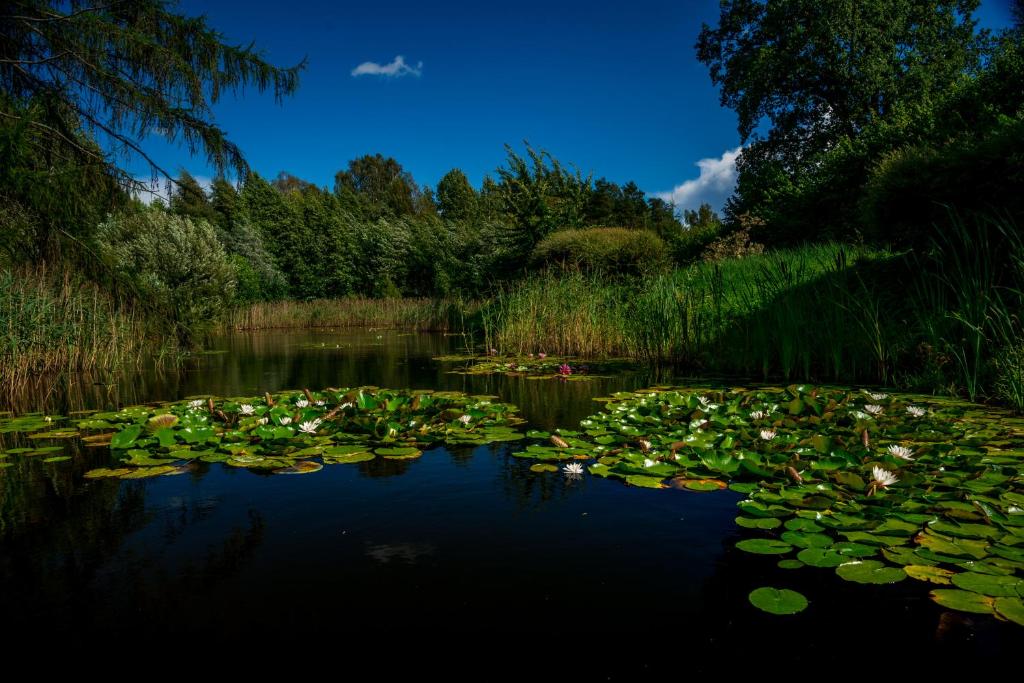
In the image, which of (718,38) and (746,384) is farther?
(718,38)

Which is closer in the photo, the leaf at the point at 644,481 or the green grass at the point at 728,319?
the leaf at the point at 644,481

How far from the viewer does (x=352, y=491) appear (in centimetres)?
265

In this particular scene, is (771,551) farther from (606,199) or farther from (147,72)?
(606,199)

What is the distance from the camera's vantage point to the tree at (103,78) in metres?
6.51

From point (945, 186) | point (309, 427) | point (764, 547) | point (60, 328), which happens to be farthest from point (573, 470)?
point (60, 328)

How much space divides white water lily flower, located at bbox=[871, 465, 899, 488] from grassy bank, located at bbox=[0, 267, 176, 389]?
7189mm

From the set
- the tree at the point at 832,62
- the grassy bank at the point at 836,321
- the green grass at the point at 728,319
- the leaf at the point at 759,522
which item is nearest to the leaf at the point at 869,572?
the leaf at the point at 759,522

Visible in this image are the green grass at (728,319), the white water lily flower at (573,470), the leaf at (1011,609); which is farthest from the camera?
the green grass at (728,319)

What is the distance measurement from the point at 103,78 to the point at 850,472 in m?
8.45

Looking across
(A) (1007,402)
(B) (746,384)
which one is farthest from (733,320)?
(A) (1007,402)

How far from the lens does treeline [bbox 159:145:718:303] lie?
17.3 metres

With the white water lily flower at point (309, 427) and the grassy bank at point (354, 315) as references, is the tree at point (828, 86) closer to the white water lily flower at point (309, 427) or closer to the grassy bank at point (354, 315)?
the grassy bank at point (354, 315)

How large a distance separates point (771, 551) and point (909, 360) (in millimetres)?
4680

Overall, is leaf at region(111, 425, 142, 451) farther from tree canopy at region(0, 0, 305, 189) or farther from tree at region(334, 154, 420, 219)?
tree at region(334, 154, 420, 219)
